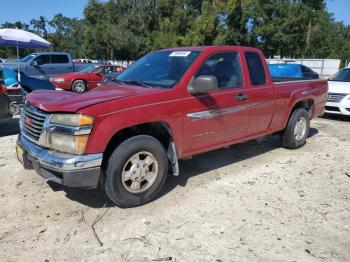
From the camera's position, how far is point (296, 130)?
6.72 metres

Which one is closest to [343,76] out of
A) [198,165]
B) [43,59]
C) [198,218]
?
[198,165]

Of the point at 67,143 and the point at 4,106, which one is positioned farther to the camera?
the point at 4,106

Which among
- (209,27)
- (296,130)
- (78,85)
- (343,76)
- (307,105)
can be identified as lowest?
(78,85)

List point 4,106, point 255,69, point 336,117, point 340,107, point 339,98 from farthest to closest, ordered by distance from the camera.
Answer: point 336,117
point 339,98
point 340,107
point 4,106
point 255,69

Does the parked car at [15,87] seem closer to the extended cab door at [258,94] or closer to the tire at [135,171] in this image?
the tire at [135,171]

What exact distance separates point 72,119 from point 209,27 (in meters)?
37.7

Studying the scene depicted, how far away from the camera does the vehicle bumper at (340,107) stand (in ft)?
32.7

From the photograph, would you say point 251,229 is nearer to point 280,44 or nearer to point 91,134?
point 91,134

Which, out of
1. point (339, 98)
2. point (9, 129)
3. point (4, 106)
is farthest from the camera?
point (339, 98)

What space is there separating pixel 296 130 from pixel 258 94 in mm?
1716

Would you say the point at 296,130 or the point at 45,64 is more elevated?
the point at 45,64

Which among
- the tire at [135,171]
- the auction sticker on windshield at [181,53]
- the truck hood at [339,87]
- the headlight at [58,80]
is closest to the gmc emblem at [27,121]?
the tire at [135,171]

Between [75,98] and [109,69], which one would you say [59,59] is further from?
[75,98]

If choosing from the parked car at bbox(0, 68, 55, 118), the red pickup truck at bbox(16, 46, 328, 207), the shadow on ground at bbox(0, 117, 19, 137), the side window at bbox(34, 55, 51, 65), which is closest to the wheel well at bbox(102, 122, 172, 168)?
the red pickup truck at bbox(16, 46, 328, 207)
